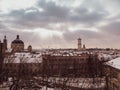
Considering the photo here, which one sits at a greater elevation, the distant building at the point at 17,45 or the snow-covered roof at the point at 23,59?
the distant building at the point at 17,45

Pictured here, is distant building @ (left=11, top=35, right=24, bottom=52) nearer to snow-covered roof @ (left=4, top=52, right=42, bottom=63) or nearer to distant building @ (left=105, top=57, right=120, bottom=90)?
snow-covered roof @ (left=4, top=52, right=42, bottom=63)

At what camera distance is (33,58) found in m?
70.4

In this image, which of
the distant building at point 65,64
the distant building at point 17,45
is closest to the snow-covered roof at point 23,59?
the distant building at point 65,64

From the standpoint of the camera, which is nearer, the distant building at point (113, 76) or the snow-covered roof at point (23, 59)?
the distant building at point (113, 76)

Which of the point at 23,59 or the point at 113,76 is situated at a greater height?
the point at 23,59

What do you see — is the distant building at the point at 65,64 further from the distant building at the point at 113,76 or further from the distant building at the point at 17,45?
the distant building at the point at 113,76

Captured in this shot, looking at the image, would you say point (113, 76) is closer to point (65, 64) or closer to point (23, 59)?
point (65, 64)

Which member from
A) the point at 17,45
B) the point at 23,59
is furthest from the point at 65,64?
the point at 17,45

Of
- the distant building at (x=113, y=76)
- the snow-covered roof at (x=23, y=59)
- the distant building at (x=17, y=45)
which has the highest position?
the distant building at (x=17, y=45)

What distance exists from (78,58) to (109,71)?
132ft

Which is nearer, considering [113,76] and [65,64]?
[113,76]

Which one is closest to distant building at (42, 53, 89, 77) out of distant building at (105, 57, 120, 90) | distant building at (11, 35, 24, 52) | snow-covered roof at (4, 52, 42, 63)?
snow-covered roof at (4, 52, 42, 63)

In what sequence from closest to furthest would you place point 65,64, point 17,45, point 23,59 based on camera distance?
point 23,59 → point 65,64 → point 17,45

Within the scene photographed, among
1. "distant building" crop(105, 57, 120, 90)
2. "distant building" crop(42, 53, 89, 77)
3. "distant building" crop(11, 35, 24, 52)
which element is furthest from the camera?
"distant building" crop(11, 35, 24, 52)
